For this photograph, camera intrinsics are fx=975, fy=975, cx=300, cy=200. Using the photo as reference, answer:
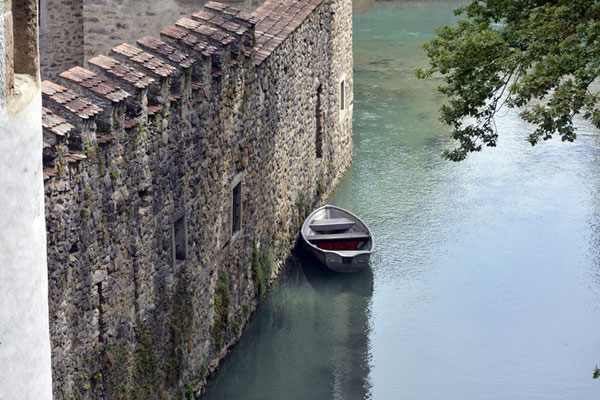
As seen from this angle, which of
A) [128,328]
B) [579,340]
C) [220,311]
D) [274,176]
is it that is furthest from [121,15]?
[579,340]

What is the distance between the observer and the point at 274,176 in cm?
1591

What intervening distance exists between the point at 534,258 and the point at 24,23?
1550cm

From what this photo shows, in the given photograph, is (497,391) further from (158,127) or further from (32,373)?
(32,373)

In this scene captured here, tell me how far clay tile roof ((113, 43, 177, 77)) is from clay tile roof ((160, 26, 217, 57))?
0.85 metres

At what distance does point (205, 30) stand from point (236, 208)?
2933 mm

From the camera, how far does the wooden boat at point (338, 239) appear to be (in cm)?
1688

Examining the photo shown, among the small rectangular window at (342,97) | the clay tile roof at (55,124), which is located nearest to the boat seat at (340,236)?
the small rectangular window at (342,97)

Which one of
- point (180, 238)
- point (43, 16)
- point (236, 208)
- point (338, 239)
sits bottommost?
point (338, 239)

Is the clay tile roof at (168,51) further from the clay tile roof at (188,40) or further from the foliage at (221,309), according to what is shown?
the foliage at (221,309)

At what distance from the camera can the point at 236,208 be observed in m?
13.9

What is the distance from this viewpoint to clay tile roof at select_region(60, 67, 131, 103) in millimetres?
9008

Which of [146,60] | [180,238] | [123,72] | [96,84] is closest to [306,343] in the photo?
[180,238]

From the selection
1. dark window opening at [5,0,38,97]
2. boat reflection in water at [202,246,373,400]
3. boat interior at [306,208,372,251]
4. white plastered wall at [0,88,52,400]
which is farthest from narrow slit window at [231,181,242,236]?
dark window opening at [5,0,38,97]

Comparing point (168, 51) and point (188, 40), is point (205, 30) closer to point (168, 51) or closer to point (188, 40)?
point (188, 40)
